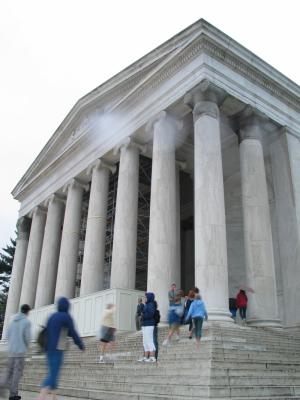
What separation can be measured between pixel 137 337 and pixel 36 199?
2402 cm

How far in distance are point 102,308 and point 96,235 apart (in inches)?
228

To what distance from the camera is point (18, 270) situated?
129 ft

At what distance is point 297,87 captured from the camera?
26.2m

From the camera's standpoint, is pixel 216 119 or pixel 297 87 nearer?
pixel 216 119

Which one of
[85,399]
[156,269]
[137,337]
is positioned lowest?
[85,399]

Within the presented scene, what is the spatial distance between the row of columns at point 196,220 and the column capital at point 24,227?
451 inches

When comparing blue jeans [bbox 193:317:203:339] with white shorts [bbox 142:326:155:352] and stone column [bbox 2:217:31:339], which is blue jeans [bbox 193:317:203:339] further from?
stone column [bbox 2:217:31:339]

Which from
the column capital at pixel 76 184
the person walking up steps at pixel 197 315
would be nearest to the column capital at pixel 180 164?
the column capital at pixel 76 184

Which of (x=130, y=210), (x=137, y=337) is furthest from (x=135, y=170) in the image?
A: (x=137, y=337)

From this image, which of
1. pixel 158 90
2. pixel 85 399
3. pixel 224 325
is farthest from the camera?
pixel 158 90

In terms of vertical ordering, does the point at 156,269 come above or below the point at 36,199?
below

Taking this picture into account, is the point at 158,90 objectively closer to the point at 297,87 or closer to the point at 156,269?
the point at 297,87

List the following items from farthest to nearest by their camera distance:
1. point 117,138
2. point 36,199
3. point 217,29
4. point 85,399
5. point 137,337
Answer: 1. point 36,199
2. point 117,138
3. point 217,29
4. point 137,337
5. point 85,399

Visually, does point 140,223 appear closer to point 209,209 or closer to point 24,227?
point 24,227
